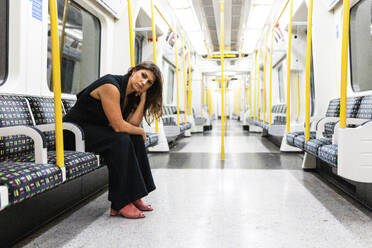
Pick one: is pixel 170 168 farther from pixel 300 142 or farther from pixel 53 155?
pixel 53 155

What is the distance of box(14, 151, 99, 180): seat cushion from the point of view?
1.78 meters

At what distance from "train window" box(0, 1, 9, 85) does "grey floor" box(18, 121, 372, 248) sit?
1.28 meters

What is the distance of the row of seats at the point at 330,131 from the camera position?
8.11 ft

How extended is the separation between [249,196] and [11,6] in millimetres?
2596

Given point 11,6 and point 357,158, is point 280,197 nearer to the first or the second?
point 357,158

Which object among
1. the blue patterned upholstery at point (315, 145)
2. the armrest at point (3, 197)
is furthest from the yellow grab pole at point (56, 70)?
the blue patterned upholstery at point (315, 145)

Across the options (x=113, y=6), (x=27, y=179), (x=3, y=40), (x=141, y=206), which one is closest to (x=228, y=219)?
(x=141, y=206)

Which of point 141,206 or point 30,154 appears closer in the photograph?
point 30,154

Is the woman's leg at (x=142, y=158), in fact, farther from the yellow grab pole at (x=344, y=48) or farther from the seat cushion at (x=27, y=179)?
the yellow grab pole at (x=344, y=48)

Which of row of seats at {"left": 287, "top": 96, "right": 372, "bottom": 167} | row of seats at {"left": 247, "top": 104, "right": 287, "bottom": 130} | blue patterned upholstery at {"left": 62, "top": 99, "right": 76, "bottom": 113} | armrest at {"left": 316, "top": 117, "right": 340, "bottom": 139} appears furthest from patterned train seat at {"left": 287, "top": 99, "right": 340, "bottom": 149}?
row of seats at {"left": 247, "top": 104, "right": 287, "bottom": 130}

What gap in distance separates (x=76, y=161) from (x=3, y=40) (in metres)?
1.35

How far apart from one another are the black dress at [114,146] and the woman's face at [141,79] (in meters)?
0.07

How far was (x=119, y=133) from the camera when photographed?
219 centimetres

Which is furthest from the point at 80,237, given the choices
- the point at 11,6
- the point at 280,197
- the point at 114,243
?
the point at 11,6
